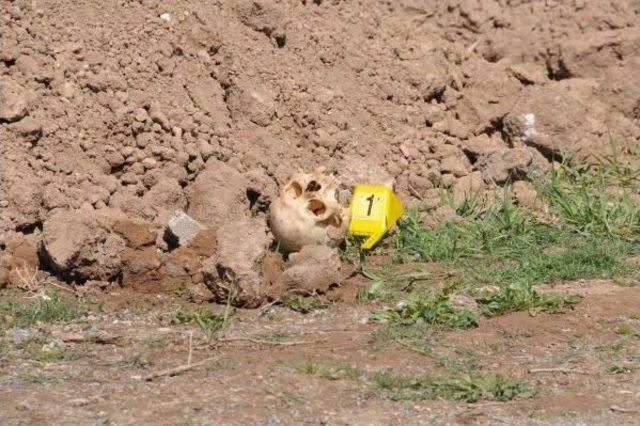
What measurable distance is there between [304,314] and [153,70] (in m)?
2.15

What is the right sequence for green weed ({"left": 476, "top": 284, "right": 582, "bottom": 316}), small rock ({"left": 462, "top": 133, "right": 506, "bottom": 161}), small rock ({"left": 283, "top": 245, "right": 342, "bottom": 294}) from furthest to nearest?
small rock ({"left": 462, "top": 133, "right": 506, "bottom": 161})
small rock ({"left": 283, "top": 245, "right": 342, "bottom": 294})
green weed ({"left": 476, "top": 284, "right": 582, "bottom": 316})

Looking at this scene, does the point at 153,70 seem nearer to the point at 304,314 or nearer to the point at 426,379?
the point at 304,314

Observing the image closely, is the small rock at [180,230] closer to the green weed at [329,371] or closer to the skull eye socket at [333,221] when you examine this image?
the skull eye socket at [333,221]

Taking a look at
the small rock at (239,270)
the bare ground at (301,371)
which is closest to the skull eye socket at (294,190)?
the small rock at (239,270)

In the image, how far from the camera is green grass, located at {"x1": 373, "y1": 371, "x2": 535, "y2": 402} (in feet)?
17.4

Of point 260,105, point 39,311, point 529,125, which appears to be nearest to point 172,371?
point 39,311

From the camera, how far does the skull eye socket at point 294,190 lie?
7418mm

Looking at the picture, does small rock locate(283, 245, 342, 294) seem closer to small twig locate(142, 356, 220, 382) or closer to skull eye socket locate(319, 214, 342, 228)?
skull eye socket locate(319, 214, 342, 228)

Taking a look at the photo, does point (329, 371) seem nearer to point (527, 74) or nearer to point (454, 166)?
point (454, 166)

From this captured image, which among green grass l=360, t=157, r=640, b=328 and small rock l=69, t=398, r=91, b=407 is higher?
green grass l=360, t=157, r=640, b=328

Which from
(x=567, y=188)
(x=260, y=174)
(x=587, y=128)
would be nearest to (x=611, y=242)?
(x=567, y=188)

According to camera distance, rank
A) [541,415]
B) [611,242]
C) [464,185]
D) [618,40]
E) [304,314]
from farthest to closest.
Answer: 1. [618,40]
2. [464,185]
3. [611,242]
4. [304,314]
5. [541,415]

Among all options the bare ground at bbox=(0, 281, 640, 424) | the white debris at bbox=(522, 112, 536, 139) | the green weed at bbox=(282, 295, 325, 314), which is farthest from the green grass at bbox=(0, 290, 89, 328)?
the white debris at bbox=(522, 112, 536, 139)

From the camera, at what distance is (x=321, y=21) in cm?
898
